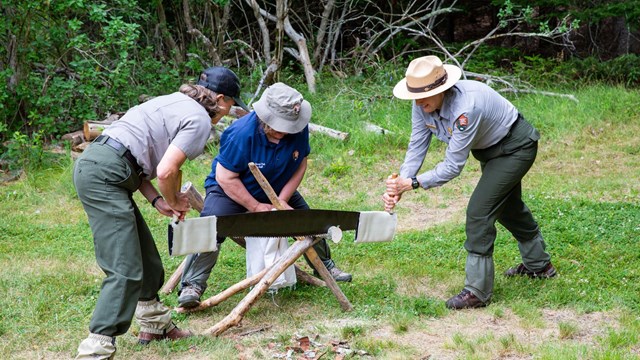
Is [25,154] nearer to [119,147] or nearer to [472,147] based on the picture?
[119,147]

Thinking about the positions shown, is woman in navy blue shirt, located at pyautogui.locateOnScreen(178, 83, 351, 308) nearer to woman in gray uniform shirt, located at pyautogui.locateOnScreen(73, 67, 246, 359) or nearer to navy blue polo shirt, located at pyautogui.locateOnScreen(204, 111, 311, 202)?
navy blue polo shirt, located at pyautogui.locateOnScreen(204, 111, 311, 202)

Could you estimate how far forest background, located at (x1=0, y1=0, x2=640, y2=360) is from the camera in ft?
16.8

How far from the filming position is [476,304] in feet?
18.2

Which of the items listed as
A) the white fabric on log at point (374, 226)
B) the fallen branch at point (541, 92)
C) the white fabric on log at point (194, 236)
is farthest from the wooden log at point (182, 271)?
the fallen branch at point (541, 92)

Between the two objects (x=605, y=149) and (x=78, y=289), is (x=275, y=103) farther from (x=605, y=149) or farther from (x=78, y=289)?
(x=605, y=149)

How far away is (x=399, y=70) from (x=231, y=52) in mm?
3154

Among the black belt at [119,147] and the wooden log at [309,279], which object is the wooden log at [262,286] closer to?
the wooden log at [309,279]

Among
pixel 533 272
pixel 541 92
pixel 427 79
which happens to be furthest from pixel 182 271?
pixel 541 92

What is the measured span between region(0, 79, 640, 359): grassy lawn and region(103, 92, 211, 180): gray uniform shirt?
127cm

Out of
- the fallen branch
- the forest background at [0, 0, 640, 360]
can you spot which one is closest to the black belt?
the forest background at [0, 0, 640, 360]

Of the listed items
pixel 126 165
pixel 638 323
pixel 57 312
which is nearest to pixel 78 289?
pixel 57 312

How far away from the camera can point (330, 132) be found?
10.6 metres

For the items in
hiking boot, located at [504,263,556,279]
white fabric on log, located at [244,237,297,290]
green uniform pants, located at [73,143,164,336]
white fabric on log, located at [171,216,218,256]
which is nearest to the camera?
green uniform pants, located at [73,143,164,336]

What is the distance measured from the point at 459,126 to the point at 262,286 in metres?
1.69
